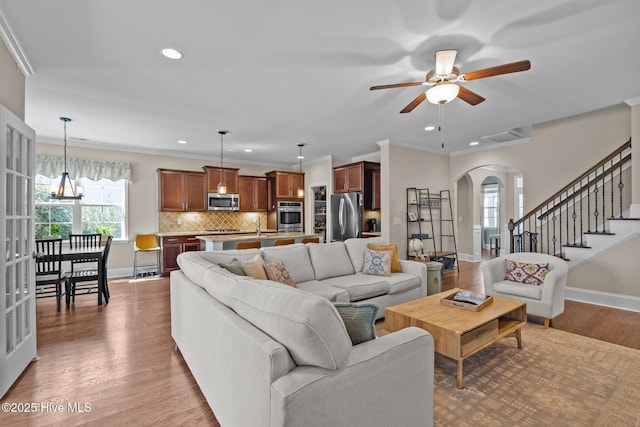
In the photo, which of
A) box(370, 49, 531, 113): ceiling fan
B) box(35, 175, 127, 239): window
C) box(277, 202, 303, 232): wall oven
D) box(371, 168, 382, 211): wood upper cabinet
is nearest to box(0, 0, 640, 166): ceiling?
box(370, 49, 531, 113): ceiling fan

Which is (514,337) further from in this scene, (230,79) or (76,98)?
(76,98)

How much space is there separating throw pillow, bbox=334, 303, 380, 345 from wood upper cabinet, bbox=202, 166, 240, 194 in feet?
20.2

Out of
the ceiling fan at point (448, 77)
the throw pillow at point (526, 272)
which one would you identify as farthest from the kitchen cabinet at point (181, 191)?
the throw pillow at point (526, 272)

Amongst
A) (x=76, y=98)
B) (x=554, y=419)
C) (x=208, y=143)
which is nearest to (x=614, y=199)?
(x=554, y=419)

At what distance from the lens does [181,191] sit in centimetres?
666

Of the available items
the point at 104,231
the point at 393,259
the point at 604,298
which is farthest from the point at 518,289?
the point at 104,231

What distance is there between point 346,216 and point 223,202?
2.98 m

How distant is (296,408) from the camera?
1.07 m

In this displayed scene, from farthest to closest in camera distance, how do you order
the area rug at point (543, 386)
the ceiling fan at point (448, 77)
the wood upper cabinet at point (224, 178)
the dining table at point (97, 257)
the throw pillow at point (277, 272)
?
the wood upper cabinet at point (224, 178) → the dining table at point (97, 257) → the throw pillow at point (277, 272) → the ceiling fan at point (448, 77) → the area rug at point (543, 386)

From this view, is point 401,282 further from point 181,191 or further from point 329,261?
point 181,191

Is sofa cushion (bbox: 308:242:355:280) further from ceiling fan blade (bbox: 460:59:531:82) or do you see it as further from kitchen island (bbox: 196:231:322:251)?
ceiling fan blade (bbox: 460:59:531:82)

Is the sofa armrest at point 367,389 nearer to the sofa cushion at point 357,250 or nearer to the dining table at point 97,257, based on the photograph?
the sofa cushion at point 357,250

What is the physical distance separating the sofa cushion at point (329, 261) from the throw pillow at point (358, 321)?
82.6 inches

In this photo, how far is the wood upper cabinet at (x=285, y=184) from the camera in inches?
299
